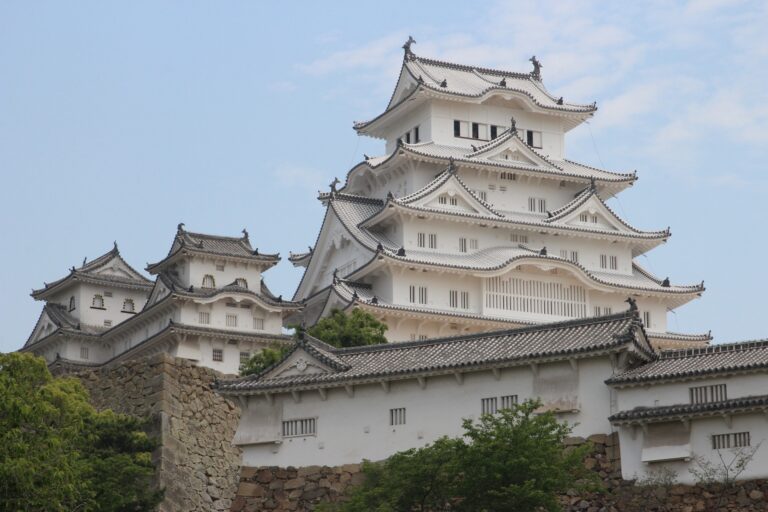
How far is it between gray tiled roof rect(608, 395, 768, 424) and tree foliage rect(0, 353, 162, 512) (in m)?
11.1

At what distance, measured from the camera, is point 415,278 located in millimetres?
61219

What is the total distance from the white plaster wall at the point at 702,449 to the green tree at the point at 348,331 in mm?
14949

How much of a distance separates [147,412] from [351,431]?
7.50 meters

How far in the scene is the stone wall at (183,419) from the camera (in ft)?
141

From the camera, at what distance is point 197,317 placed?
6344 cm

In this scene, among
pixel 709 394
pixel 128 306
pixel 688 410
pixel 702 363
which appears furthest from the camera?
pixel 128 306

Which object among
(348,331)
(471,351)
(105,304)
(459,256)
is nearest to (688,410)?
(471,351)

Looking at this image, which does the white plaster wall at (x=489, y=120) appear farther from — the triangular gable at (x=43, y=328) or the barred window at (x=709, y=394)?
the barred window at (x=709, y=394)

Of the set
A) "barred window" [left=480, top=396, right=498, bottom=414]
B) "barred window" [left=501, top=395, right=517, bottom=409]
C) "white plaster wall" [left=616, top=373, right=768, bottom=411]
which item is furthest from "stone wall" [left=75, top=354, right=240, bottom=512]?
"white plaster wall" [left=616, top=373, right=768, bottom=411]

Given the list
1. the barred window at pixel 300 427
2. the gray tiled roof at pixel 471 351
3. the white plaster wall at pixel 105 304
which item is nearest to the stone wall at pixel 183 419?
the gray tiled roof at pixel 471 351

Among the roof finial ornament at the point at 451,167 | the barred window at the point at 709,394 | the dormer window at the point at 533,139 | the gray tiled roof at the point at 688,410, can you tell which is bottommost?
the gray tiled roof at the point at 688,410

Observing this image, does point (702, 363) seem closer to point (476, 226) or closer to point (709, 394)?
point (709, 394)

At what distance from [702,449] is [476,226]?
29515 mm

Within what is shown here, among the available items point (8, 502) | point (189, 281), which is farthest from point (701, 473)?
point (189, 281)
